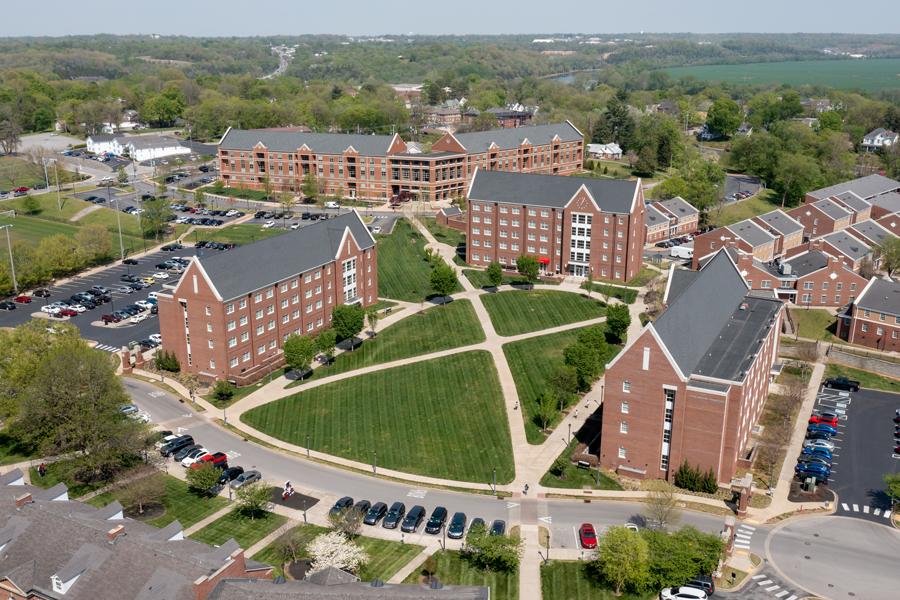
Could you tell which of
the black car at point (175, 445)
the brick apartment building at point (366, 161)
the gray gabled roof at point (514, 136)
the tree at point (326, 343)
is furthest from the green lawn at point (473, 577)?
A: the gray gabled roof at point (514, 136)

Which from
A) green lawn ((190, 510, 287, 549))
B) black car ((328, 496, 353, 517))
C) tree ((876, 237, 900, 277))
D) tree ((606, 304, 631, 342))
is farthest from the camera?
tree ((876, 237, 900, 277))

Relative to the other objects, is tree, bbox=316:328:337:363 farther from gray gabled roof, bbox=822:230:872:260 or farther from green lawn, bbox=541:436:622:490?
gray gabled roof, bbox=822:230:872:260

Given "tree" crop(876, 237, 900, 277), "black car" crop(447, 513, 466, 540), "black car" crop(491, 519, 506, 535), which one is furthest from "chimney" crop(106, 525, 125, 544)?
"tree" crop(876, 237, 900, 277)

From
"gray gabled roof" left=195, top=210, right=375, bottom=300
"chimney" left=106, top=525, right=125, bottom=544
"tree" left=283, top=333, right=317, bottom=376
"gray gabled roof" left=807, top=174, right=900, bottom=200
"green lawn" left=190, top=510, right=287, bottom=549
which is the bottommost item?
"green lawn" left=190, top=510, right=287, bottom=549

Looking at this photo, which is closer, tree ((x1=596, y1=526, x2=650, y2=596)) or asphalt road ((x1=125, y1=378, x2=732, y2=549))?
tree ((x1=596, y1=526, x2=650, y2=596))

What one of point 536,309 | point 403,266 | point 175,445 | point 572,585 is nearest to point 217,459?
point 175,445

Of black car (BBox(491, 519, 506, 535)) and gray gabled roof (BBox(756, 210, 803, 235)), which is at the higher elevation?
gray gabled roof (BBox(756, 210, 803, 235))

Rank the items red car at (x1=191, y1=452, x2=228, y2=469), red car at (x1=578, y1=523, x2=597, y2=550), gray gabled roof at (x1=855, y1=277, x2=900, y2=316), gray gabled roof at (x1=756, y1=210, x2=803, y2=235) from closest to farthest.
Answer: red car at (x1=578, y1=523, x2=597, y2=550)
red car at (x1=191, y1=452, x2=228, y2=469)
gray gabled roof at (x1=855, y1=277, x2=900, y2=316)
gray gabled roof at (x1=756, y1=210, x2=803, y2=235)
